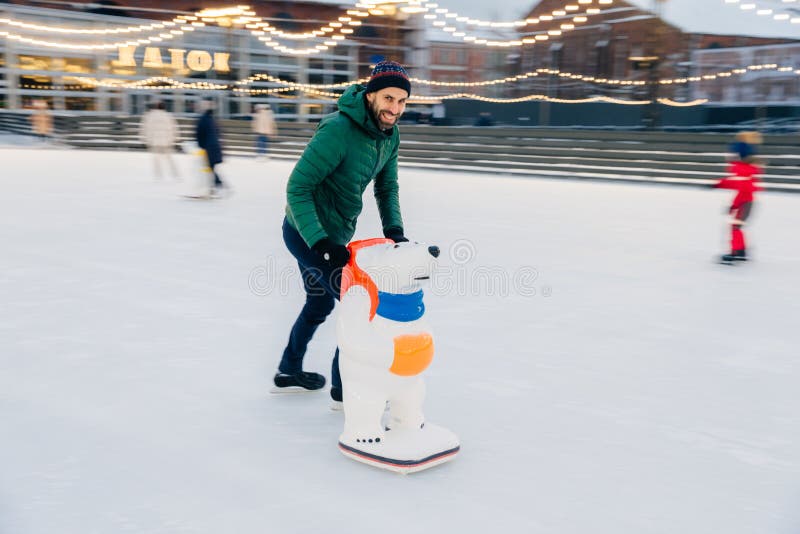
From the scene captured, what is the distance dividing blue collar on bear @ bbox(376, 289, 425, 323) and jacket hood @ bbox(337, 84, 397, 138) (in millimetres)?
615

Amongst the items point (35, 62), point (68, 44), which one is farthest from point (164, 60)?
point (35, 62)

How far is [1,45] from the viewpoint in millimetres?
28469

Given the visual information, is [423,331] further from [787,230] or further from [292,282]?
[787,230]

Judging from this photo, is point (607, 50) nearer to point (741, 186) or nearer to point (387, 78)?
point (741, 186)

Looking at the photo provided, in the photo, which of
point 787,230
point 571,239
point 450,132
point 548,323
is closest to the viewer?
point 548,323

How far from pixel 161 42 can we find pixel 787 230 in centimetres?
2874

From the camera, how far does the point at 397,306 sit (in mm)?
2461

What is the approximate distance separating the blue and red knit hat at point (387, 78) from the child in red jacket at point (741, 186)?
4830 millimetres

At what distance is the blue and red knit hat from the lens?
2.50 m

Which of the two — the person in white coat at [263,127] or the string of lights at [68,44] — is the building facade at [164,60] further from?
the person in white coat at [263,127]

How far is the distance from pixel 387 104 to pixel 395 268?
59cm

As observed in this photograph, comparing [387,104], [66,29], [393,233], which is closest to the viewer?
[387,104]

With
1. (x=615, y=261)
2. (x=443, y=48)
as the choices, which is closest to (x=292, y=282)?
(x=615, y=261)

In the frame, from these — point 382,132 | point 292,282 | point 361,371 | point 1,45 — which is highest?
point 1,45
